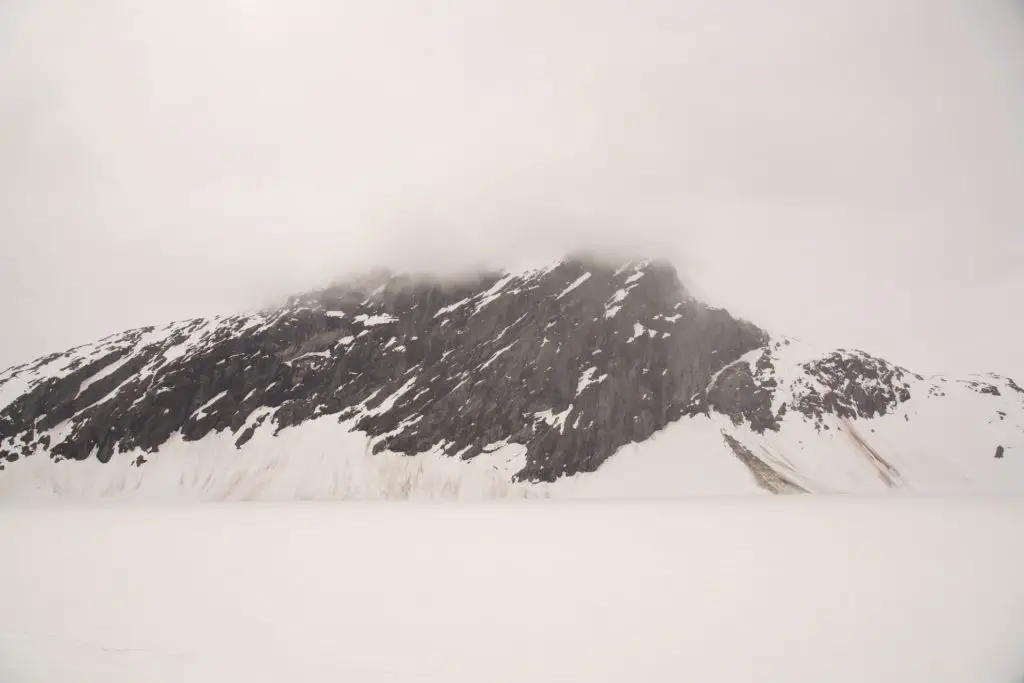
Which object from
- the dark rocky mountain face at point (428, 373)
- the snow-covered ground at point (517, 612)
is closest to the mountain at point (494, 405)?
the dark rocky mountain face at point (428, 373)

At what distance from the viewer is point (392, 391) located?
410 ft

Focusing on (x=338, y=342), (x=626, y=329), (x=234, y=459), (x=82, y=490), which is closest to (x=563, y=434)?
(x=626, y=329)

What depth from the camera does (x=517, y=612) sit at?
16984mm

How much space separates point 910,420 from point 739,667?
144m

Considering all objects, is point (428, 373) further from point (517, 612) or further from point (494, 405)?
point (517, 612)

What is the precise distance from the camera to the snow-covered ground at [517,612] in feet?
37.8

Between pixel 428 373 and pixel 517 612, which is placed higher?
pixel 428 373

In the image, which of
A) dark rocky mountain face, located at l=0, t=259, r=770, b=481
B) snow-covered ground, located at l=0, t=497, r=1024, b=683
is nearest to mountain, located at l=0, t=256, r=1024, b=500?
dark rocky mountain face, located at l=0, t=259, r=770, b=481

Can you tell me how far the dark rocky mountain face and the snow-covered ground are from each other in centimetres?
8249

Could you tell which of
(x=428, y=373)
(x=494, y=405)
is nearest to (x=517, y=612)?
(x=494, y=405)

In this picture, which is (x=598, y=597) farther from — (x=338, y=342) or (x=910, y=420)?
(x=910, y=420)

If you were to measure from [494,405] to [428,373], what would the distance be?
1708 centimetres

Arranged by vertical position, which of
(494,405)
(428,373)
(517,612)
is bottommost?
(517,612)

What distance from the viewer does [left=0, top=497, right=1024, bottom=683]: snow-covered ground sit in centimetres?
1152
